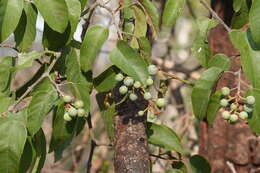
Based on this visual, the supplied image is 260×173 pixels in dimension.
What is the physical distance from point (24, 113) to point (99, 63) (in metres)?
3.25

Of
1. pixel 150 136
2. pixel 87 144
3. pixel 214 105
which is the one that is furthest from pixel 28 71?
pixel 214 105

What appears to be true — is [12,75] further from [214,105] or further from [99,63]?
[99,63]

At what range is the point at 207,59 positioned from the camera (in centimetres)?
128

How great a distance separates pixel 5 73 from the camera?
3.93 feet

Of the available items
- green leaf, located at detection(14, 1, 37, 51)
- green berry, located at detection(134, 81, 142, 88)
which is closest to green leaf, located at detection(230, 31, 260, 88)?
green berry, located at detection(134, 81, 142, 88)

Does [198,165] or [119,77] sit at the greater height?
[119,77]

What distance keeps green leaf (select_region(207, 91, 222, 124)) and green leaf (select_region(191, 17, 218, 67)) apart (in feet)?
0.28

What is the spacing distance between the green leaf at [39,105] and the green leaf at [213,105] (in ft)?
1.21

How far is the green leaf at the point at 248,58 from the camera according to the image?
112 cm

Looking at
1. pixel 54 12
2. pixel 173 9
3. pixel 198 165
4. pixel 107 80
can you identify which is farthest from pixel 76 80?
pixel 198 165

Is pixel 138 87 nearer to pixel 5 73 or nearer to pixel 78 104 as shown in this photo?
pixel 78 104

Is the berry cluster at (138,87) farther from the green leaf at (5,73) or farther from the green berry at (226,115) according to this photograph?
the green leaf at (5,73)

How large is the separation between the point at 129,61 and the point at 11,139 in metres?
0.30

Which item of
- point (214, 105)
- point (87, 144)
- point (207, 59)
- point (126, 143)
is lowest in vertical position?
point (87, 144)
